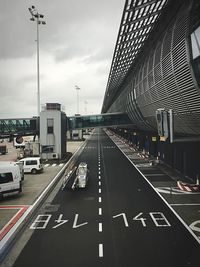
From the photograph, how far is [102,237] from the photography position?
15.5m

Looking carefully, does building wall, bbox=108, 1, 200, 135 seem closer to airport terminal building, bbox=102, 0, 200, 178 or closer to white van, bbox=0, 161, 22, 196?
airport terminal building, bbox=102, 0, 200, 178

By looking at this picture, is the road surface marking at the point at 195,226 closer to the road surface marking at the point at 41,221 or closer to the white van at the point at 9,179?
the road surface marking at the point at 41,221

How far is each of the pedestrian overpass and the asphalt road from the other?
1507 inches

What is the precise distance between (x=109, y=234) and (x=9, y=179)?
10596 mm

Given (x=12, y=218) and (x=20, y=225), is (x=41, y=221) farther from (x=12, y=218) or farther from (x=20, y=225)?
(x=12, y=218)

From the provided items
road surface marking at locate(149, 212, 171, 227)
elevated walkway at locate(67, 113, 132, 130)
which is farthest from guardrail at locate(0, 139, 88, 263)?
elevated walkway at locate(67, 113, 132, 130)

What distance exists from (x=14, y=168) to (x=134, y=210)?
10055 mm

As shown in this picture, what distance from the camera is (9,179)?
23.1 meters

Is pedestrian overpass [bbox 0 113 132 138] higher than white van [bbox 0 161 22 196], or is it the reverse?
pedestrian overpass [bbox 0 113 132 138]

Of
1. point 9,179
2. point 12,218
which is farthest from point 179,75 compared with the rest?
point 12,218

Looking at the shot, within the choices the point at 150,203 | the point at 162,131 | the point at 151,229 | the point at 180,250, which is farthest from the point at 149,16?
the point at 180,250

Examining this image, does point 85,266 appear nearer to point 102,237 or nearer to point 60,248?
point 60,248

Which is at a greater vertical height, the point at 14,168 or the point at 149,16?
the point at 149,16

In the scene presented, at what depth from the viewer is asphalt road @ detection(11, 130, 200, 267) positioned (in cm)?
1291
